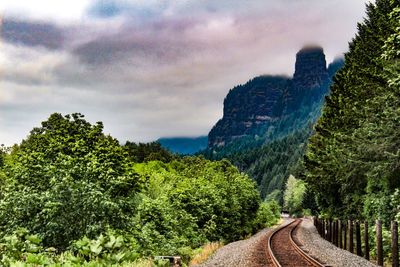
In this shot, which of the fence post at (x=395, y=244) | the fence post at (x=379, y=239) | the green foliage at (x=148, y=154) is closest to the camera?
the fence post at (x=395, y=244)

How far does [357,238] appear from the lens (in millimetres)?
23500

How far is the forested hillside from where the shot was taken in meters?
22.9

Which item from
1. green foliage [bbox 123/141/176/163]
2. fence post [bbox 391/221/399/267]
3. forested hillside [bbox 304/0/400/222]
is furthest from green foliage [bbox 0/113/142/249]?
green foliage [bbox 123/141/176/163]

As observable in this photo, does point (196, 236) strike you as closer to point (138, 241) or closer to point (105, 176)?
point (138, 241)

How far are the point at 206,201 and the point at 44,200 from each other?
1763 cm

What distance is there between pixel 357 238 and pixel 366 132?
18.8ft

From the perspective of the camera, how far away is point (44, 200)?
48.9ft

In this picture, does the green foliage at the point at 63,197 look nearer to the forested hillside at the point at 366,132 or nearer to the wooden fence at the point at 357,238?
the wooden fence at the point at 357,238

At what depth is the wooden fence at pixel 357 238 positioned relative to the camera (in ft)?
55.7

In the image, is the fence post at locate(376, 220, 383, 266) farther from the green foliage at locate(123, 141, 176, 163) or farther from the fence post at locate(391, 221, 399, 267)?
the green foliage at locate(123, 141, 176, 163)

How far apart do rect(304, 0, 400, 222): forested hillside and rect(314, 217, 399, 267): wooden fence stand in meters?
1.72

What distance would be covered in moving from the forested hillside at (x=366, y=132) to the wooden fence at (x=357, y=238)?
5.63 ft

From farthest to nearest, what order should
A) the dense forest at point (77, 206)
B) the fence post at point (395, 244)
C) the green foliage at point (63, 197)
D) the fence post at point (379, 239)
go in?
the fence post at point (379, 239)
the fence post at point (395, 244)
the green foliage at point (63, 197)
the dense forest at point (77, 206)

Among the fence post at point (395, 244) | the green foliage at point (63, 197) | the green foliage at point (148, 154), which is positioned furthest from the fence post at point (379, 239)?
the green foliage at point (148, 154)
